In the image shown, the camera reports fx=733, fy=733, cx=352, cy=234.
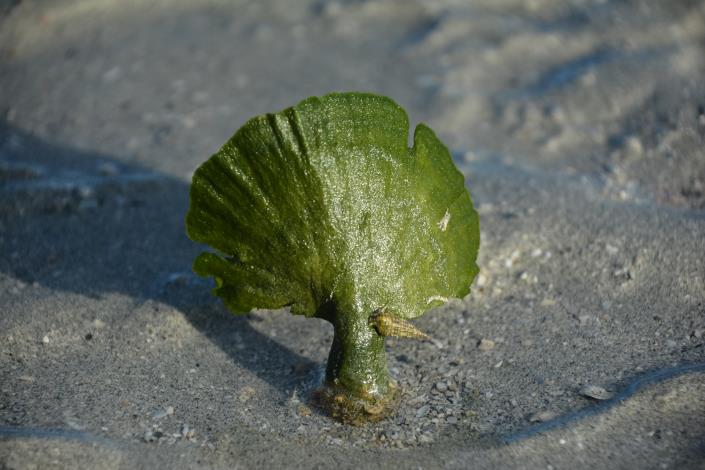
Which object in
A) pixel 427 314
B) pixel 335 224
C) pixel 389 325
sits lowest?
pixel 427 314

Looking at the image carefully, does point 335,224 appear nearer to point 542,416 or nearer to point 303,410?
point 303,410

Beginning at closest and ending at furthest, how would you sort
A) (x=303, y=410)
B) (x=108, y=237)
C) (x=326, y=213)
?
(x=326, y=213)
(x=303, y=410)
(x=108, y=237)

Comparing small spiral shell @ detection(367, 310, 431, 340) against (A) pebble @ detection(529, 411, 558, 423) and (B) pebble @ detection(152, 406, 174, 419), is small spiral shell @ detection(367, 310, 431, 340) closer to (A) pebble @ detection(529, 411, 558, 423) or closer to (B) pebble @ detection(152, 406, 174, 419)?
(A) pebble @ detection(529, 411, 558, 423)

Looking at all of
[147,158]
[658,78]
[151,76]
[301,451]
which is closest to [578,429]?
[301,451]

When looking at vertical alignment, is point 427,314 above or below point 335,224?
below

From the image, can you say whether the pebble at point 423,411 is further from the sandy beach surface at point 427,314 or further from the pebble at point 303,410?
the pebble at point 303,410

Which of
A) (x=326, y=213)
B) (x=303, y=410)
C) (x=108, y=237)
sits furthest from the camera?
(x=108, y=237)

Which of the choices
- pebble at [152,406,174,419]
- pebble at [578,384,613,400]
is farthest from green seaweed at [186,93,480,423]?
pebble at [578,384,613,400]

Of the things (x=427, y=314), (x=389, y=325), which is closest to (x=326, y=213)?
(x=389, y=325)
